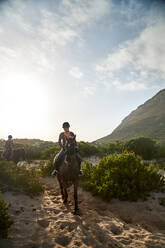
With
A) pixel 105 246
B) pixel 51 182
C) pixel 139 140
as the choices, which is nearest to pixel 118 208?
pixel 105 246

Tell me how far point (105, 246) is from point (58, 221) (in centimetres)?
176

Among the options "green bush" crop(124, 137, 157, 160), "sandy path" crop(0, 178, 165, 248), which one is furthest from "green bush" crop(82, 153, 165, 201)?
"green bush" crop(124, 137, 157, 160)

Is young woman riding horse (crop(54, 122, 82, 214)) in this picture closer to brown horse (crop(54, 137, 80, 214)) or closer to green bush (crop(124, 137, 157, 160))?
brown horse (crop(54, 137, 80, 214))

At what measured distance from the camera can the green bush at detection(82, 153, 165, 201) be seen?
22.5ft

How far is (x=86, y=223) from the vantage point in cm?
495

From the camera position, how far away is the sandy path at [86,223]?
3.91 m

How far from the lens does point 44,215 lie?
5512 millimetres

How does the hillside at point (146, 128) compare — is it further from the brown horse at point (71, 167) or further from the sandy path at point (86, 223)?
the brown horse at point (71, 167)

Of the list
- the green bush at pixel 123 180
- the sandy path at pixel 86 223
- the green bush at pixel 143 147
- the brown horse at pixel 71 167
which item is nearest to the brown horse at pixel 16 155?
the sandy path at pixel 86 223

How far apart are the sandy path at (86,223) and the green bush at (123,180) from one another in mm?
363

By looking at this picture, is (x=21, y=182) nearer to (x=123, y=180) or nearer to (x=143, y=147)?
(x=123, y=180)

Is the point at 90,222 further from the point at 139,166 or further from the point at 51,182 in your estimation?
the point at 51,182

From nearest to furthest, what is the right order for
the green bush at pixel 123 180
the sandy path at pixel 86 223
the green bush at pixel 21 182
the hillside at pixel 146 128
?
the sandy path at pixel 86 223
the green bush at pixel 123 180
the green bush at pixel 21 182
the hillside at pixel 146 128

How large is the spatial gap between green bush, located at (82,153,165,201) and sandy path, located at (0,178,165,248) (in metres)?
0.36
